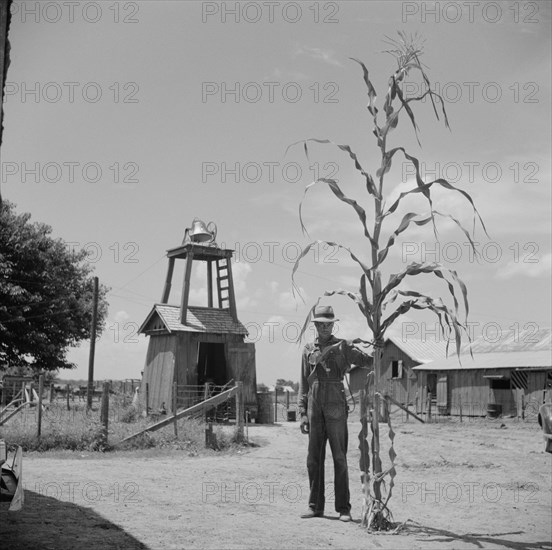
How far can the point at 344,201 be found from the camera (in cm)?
773

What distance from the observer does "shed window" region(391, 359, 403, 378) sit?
46.0 meters

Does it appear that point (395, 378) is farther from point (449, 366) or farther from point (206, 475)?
point (206, 475)

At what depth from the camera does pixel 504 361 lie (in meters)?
34.7

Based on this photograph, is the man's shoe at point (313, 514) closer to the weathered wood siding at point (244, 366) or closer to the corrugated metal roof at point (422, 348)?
the weathered wood siding at point (244, 366)

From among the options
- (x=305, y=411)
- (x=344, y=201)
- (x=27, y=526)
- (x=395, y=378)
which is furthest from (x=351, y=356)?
(x=395, y=378)

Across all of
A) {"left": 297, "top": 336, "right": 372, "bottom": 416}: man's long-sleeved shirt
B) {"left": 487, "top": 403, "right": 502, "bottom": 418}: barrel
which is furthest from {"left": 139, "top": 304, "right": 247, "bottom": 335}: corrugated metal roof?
{"left": 297, "top": 336, "right": 372, "bottom": 416}: man's long-sleeved shirt

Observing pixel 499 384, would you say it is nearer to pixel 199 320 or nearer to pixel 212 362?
pixel 212 362

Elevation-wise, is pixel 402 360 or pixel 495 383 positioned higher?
pixel 402 360

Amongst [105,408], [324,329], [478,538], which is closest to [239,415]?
[105,408]

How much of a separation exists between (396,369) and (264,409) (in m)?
21.0

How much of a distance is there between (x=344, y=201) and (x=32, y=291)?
2944 centimetres

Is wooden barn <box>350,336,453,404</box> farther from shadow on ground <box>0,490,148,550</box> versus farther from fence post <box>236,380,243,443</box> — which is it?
shadow on ground <box>0,490,148,550</box>

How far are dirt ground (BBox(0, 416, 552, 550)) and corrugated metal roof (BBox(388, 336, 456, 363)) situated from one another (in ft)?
95.1

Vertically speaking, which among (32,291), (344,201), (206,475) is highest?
(32,291)
